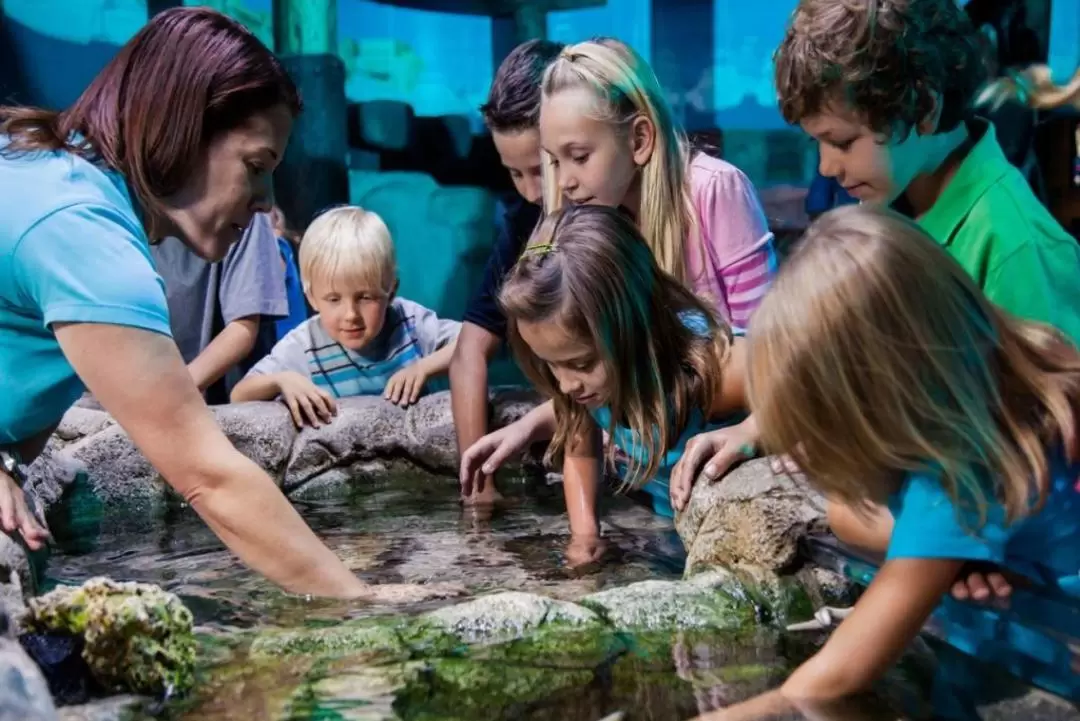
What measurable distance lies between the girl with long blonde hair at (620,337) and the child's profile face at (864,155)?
0.56 m

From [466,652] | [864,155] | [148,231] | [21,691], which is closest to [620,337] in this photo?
[864,155]

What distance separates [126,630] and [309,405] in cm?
213

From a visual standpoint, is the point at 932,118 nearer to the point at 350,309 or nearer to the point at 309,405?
the point at 309,405

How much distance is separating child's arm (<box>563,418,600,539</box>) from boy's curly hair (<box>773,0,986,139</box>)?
1150 mm

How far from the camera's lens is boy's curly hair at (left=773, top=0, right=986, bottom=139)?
2371 mm

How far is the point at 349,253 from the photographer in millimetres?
4449

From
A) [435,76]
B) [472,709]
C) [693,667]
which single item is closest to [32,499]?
[472,709]

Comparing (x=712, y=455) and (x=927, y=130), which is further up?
(x=927, y=130)

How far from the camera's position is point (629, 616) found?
7.27ft

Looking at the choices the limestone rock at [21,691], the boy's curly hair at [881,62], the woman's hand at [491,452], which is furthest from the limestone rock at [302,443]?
the limestone rock at [21,691]

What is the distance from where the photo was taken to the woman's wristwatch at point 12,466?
2.55 meters

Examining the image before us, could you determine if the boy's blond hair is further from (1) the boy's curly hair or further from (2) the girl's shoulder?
(1) the boy's curly hair

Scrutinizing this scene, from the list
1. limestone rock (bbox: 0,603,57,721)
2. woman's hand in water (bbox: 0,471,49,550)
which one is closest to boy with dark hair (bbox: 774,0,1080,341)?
limestone rock (bbox: 0,603,57,721)

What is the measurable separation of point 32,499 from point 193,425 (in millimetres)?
846
